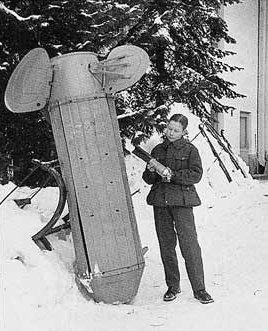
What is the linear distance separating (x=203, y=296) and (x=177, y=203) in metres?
0.76

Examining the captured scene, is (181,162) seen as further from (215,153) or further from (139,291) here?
(215,153)

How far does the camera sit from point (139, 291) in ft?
16.6

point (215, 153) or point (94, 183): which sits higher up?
point (94, 183)

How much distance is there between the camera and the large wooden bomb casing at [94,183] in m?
4.54

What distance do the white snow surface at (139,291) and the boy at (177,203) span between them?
0.20 metres

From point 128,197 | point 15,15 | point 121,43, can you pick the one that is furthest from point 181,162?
point 121,43

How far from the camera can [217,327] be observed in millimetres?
3938

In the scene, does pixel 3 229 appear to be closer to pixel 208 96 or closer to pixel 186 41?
pixel 208 96

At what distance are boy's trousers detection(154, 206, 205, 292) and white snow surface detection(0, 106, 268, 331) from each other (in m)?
0.19

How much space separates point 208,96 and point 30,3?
4225 millimetres

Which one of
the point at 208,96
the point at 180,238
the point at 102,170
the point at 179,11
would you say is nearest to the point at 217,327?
the point at 180,238

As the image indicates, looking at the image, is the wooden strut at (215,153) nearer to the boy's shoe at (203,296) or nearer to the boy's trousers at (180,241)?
the boy's trousers at (180,241)

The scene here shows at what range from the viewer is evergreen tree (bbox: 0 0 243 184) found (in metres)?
6.25

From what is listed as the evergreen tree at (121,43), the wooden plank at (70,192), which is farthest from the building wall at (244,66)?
the wooden plank at (70,192)
